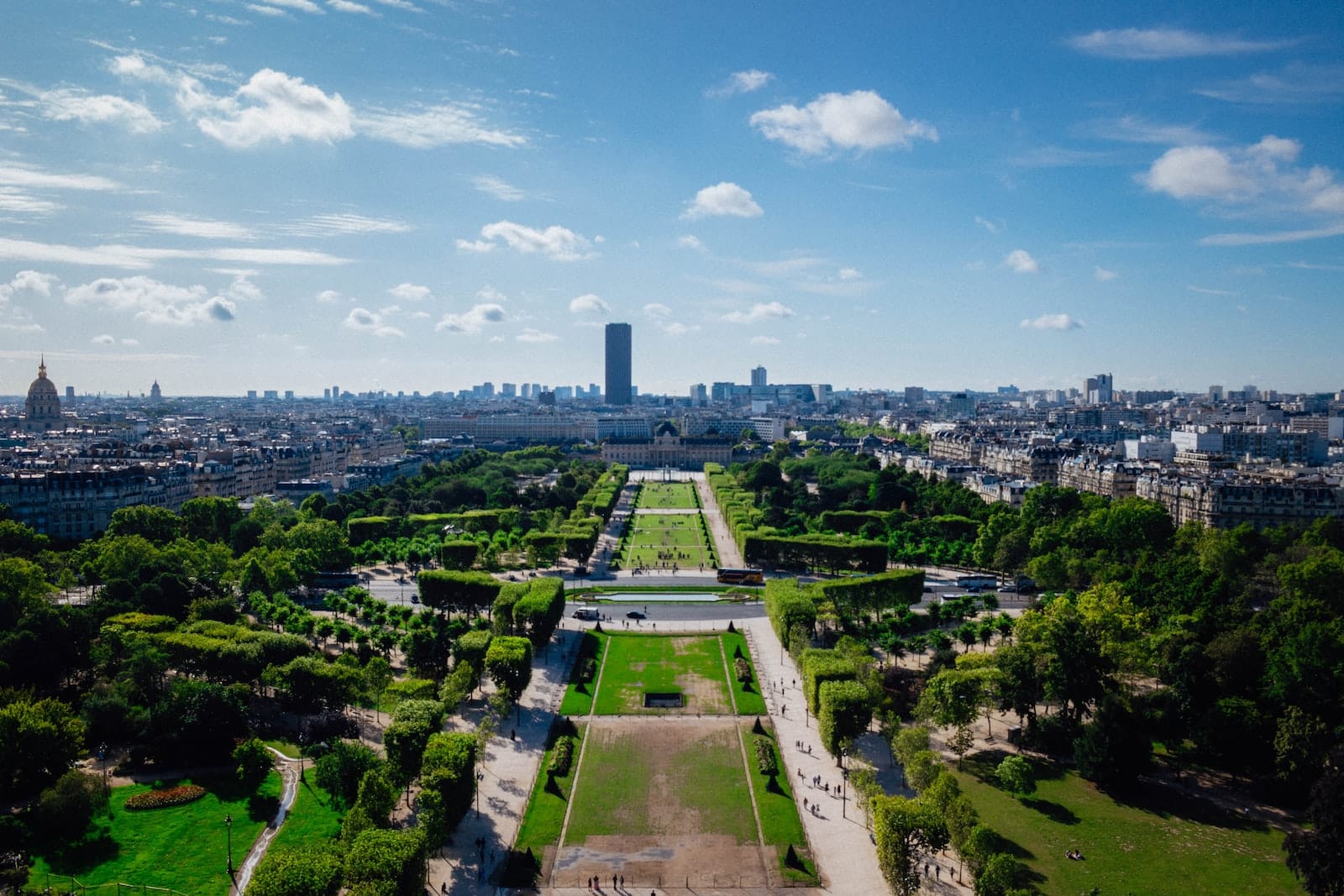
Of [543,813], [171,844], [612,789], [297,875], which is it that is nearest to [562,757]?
[612,789]

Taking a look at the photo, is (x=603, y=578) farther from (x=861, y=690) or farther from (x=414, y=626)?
(x=861, y=690)

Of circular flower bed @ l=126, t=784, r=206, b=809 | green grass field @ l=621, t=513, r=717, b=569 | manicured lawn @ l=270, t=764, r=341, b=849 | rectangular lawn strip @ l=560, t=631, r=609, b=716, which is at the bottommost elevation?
manicured lawn @ l=270, t=764, r=341, b=849

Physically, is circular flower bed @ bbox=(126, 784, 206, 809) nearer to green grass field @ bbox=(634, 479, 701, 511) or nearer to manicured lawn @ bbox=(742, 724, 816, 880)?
manicured lawn @ bbox=(742, 724, 816, 880)

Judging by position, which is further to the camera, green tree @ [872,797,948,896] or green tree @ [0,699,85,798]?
green tree @ [0,699,85,798]

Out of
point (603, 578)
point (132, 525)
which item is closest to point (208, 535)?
point (132, 525)

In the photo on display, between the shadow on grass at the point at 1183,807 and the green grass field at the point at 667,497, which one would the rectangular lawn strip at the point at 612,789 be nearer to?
the shadow on grass at the point at 1183,807

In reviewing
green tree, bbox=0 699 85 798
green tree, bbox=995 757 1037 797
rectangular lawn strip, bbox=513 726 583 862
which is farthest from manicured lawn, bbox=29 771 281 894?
green tree, bbox=995 757 1037 797

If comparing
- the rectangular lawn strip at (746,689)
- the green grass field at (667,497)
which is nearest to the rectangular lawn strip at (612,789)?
the rectangular lawn strip at (746,689)
